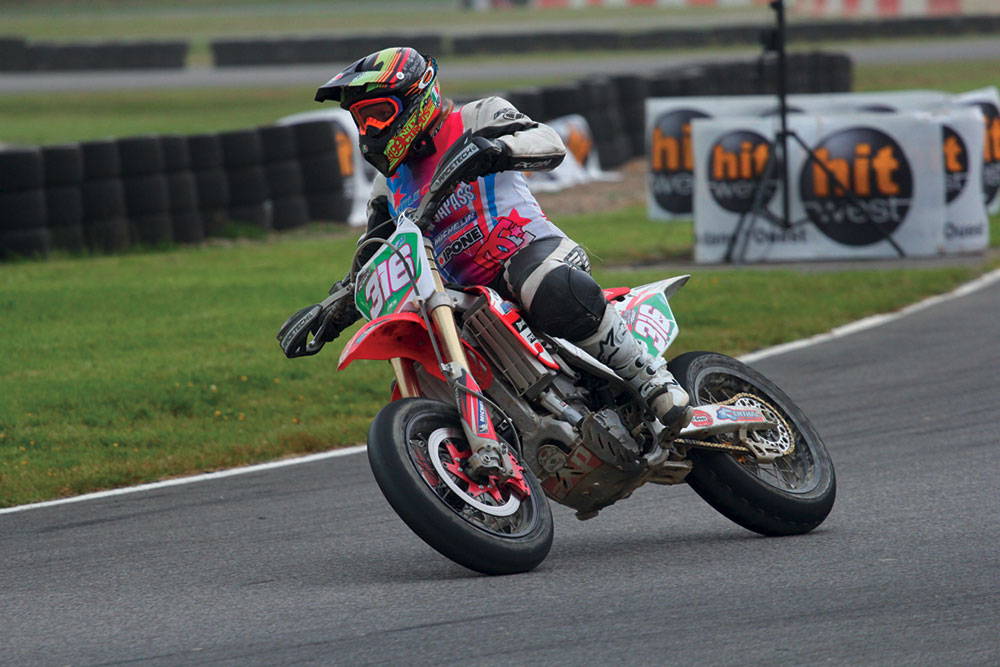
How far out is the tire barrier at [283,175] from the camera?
1689 centimetres

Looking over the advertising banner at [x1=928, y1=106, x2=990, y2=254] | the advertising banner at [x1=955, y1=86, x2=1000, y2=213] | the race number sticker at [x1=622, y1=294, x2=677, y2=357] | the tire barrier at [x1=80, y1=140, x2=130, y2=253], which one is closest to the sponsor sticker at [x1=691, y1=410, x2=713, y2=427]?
the race number sticker at [x1=622, y1=294, x2=677, y2=357]

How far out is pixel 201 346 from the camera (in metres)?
10.5

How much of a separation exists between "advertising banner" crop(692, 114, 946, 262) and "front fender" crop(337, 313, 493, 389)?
993 cm

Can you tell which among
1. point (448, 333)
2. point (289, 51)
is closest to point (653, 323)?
point (448, 333)

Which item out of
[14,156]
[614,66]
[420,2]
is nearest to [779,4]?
[14,156]

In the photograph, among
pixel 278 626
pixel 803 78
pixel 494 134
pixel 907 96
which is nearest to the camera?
pixel 278 626

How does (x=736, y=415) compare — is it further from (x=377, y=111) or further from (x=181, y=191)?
(x=181, y=191)

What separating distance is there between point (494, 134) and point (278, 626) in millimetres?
1807

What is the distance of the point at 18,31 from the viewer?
62.1 meters

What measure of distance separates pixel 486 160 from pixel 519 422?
3.16 feet

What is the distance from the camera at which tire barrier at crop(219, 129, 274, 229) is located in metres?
16.3

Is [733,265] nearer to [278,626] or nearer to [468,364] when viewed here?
[468,364]

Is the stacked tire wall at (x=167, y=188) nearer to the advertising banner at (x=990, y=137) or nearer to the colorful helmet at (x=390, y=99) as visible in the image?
the advertising banner at (x=990, y=137)

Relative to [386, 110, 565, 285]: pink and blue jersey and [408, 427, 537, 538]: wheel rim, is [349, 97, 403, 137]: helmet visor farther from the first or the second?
[408, 427, 537, 538]: wheel rim
